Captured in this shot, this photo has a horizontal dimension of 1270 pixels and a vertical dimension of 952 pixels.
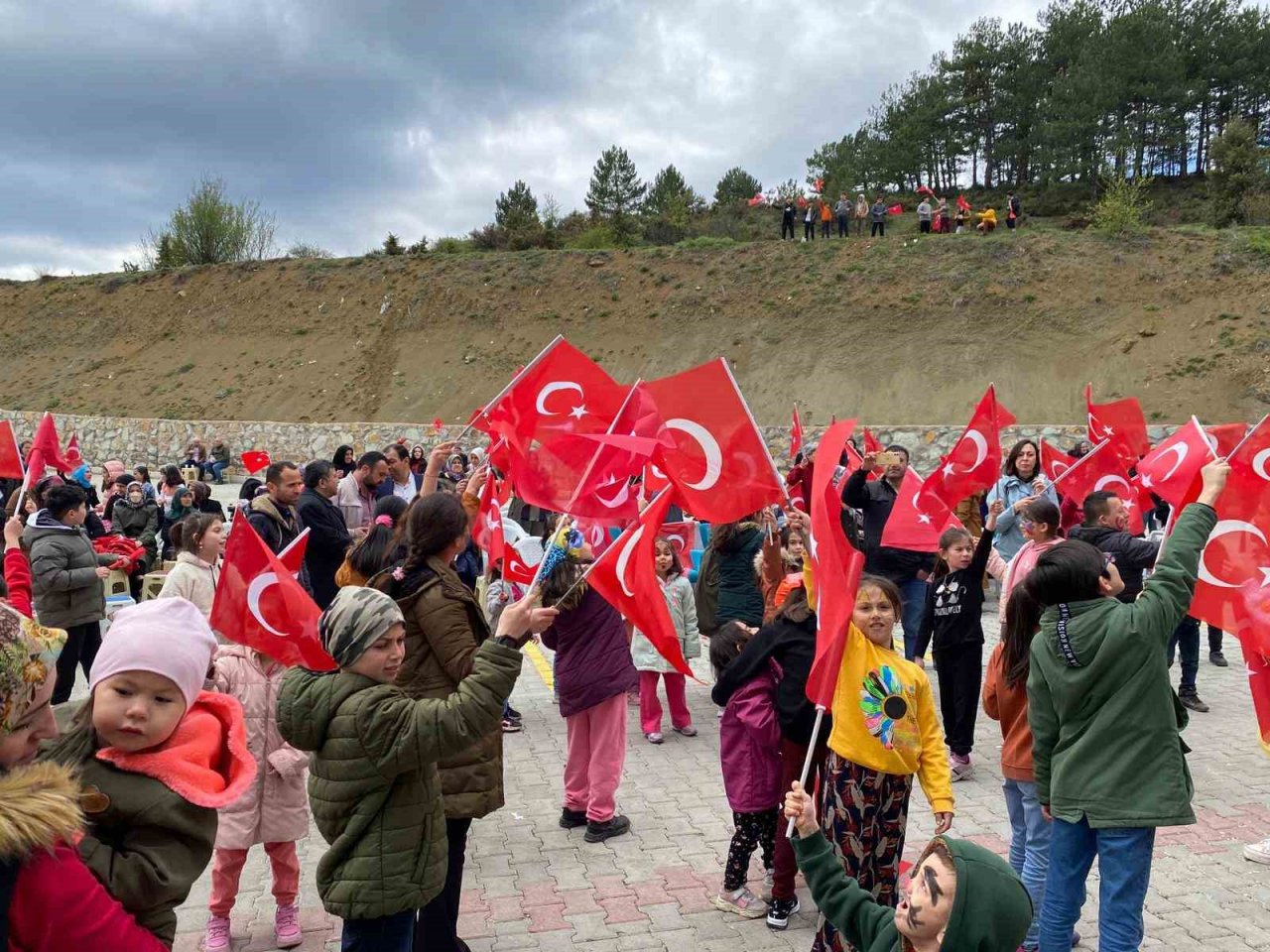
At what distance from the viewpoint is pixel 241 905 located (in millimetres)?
4699

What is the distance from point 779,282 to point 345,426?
17193 millimetres

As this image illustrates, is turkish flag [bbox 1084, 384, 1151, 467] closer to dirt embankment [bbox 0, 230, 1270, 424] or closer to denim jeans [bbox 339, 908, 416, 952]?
denim jeans [bbox 339, 908, 416, 952]

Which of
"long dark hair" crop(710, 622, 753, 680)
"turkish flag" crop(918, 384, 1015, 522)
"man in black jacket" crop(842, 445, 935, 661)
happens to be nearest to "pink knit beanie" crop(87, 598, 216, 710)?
"long dark hair" crop(710, 622, 753, 680)

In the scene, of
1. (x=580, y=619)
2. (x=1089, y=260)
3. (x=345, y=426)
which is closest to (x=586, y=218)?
(x=345, y=426)

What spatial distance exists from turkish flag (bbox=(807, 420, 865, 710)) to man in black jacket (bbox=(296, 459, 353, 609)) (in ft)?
15.9

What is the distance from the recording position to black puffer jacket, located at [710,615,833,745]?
166 inches

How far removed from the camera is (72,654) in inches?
276

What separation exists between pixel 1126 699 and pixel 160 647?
3046 millimetres

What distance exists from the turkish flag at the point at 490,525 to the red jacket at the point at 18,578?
2.98 m

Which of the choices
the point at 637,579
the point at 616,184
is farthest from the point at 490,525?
the point at 616,184

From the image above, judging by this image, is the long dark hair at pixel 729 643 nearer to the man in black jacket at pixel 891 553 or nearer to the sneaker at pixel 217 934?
the sneaker at pixel 217 934

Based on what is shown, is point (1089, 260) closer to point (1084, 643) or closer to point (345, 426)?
point (345, 426)

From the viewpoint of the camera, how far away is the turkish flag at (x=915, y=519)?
7031 millimetres

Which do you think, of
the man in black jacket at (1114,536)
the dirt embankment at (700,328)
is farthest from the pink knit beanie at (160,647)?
the dirt embankment at (700,328)
